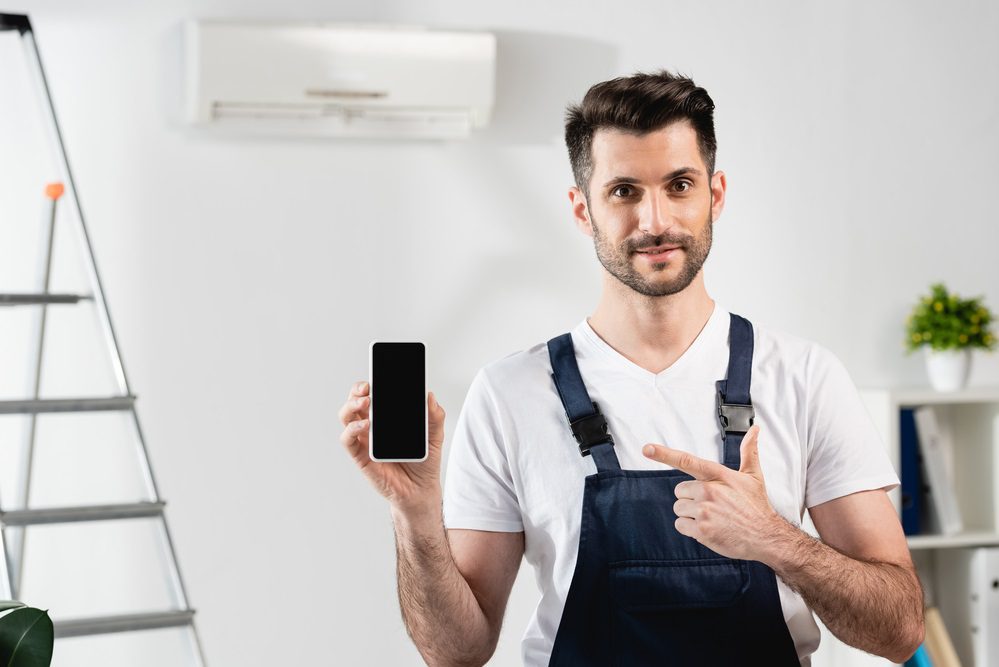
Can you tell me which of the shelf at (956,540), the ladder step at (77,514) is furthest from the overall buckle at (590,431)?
the shelf at (956,540)

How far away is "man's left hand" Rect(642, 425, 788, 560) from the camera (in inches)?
53.9

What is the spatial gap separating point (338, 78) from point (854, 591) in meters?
1.66

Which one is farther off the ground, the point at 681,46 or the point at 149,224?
the point at 681,46

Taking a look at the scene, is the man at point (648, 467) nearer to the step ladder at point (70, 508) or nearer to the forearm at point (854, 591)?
the forearm at point (854, 591)

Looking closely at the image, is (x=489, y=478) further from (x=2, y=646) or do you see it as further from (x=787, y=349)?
(x=2, y=646)

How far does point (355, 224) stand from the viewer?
2682 millimetres

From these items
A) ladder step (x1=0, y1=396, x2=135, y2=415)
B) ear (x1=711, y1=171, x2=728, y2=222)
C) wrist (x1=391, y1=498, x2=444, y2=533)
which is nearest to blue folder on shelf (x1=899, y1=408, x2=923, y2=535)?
ear (x1=711, y1=171, x2=728, y2=222)

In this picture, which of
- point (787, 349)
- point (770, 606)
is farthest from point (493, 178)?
point (770, 606)

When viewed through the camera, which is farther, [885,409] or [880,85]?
[880,85]

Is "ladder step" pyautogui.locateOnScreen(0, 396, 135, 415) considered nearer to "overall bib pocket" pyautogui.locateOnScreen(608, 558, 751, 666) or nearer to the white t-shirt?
the white t-shirt

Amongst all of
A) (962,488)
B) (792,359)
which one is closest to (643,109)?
(792,359)

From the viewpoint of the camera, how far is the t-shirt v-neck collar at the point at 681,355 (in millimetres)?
1674

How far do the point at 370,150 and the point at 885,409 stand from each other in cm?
141

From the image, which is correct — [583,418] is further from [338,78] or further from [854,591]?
[338,78]
